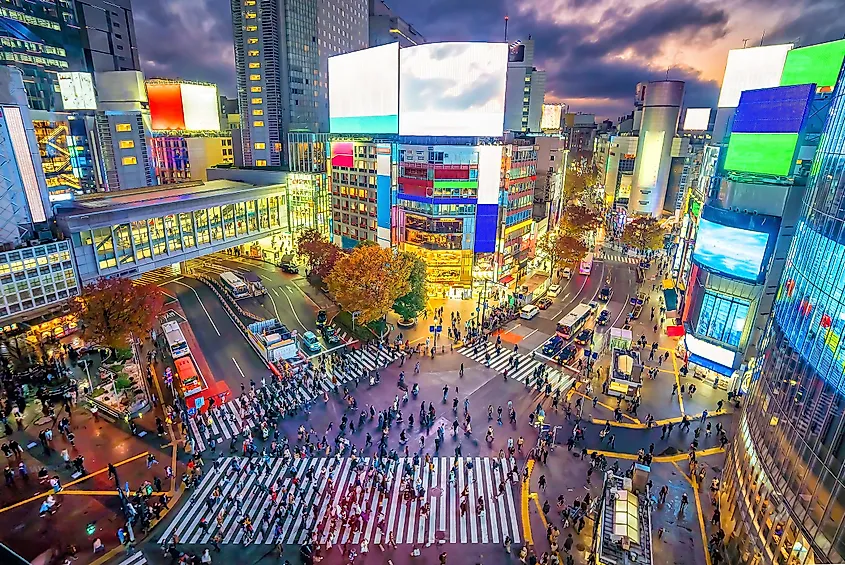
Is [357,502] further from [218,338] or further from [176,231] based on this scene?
[176,231]

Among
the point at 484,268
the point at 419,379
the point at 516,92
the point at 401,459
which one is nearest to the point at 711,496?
the point at 401,459

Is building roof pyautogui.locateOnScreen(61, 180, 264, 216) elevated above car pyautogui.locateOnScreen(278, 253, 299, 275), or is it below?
above

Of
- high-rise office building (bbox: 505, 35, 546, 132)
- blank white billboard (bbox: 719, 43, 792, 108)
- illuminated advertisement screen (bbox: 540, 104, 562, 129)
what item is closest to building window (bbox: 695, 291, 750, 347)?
blank white billboard (bbox: 719, 43, 792, 108)

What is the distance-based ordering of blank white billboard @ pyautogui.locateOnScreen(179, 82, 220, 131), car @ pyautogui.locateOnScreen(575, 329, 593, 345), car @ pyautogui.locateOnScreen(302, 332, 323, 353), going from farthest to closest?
blank white billboard @ pyautogui.locateOnScreen(179, 82, 220, 131) < car @ pyautogui.locateOnScreen(575, 329, 593, 345) < car @ pyautogui.locateOnScreen(302, 332, 323, 353)

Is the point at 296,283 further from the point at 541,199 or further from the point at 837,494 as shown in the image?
the point at 837,494

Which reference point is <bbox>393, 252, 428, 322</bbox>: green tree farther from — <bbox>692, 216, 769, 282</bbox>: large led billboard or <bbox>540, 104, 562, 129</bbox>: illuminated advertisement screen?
<bbox>540, 104, 562, 129</bbox>: illuminated advertisement screen

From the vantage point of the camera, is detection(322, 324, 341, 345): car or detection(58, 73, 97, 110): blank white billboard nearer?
detection(322, 324, 341, 345): car

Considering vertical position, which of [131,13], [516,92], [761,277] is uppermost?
[131,13]
